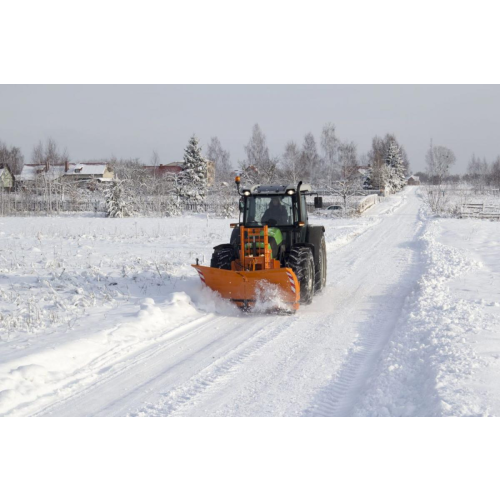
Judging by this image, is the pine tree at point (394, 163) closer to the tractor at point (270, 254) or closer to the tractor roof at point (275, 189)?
the tractor roof at point (275, 189)

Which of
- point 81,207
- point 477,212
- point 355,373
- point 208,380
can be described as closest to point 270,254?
point 355,373

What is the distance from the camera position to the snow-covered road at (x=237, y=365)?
4.91 metres

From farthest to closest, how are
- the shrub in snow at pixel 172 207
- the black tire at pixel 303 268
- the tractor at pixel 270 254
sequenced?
the shrub in snow at pixel 172 207
the black tire at pixel 303 268
the tractor at pixel 270 254

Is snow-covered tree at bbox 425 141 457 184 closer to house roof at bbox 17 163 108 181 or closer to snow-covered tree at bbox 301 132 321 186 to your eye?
snow-covered tree at bbox 301 132 321 186

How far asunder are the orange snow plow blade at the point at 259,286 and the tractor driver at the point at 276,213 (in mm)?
1817

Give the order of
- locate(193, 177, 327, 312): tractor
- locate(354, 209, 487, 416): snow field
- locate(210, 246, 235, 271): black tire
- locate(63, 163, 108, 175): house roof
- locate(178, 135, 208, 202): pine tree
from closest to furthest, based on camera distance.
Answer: locate(354, 209, 487, 416): snow field
locate(193, 177, 327, 312): tractor
locate(210, 246, 235, 271): black tire
locate(178, 135, 208, 202): pine tree
locate(63, 163, 108, 175): house roof

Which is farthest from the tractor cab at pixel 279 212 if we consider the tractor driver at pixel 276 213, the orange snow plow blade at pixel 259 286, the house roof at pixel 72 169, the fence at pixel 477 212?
the house roof at pixel 72 169

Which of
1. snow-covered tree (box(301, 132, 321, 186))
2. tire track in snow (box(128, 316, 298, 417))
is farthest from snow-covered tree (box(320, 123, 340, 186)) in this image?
tire track in snow (box(128, 316, 298, 417))

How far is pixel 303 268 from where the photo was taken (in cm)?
930

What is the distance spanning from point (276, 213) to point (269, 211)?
144 millimetres

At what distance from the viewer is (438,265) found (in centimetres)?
1359

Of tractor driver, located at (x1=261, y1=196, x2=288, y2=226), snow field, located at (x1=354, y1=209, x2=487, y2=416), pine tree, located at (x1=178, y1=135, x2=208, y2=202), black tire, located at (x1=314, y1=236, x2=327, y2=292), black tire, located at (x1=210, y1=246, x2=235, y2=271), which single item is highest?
pine tree, located at (x1=178, y1=135, x2=208, y2=202)

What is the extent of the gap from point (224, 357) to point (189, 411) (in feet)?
5.64

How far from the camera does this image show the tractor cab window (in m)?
10.2
